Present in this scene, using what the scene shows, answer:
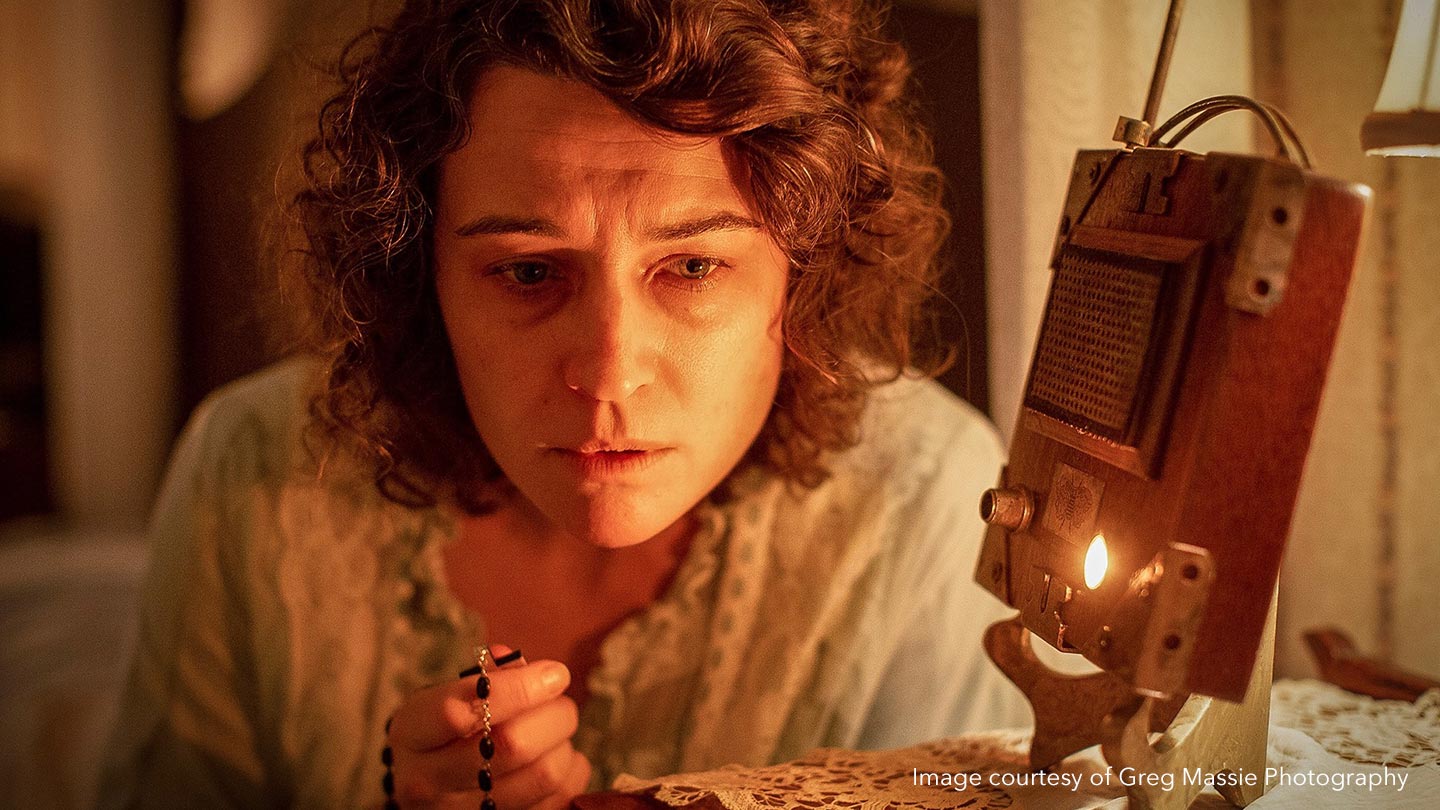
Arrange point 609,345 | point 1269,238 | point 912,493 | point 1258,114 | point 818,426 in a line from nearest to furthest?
point 1269,238 → point 1258,114 → point 609,345 → point 818,426 → point 912,493

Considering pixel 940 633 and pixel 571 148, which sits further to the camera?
pixel 940 633

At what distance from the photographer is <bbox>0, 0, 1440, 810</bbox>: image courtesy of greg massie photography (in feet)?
2.12

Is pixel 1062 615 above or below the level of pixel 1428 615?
above

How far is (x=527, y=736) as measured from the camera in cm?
82

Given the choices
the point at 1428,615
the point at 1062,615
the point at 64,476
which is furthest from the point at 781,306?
the point at 64,476

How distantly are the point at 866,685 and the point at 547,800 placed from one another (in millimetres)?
453

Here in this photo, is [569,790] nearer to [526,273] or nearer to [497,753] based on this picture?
[497,753]

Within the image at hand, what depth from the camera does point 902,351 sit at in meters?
1.08

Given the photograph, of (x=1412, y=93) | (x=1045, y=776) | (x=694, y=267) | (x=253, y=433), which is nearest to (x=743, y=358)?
(x=694, y=267)

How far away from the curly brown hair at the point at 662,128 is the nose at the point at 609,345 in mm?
138

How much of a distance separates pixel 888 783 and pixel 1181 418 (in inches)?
13.7

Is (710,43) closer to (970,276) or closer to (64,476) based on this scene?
(970,276)

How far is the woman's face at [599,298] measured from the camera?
2.59 feet

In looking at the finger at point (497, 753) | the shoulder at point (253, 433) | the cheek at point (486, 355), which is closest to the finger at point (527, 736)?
the finger at point (497, 753)
